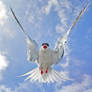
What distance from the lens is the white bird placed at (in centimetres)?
911

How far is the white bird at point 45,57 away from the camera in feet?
29.9

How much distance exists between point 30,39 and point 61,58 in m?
1.52

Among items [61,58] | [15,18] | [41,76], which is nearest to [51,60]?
[61,58]

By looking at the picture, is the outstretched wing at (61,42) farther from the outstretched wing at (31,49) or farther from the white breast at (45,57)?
the outstretched wing at (31,49)

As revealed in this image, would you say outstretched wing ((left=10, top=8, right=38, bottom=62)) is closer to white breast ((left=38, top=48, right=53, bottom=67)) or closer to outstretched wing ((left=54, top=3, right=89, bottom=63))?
white breast ((left=38, top=48, right=53, bottom=67))

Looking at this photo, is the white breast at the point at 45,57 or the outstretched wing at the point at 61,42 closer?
the outstretched wing at the point at 61,42

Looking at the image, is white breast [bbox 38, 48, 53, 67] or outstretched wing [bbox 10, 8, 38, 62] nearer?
outstretched wing [bbox 10, 8, 38, 62]

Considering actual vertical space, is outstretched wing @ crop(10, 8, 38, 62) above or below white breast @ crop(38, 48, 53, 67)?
above

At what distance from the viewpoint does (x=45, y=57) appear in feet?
31.4

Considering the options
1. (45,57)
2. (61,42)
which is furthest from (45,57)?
(61,42)

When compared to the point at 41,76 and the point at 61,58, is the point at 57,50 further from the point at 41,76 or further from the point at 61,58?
the point at 41,76

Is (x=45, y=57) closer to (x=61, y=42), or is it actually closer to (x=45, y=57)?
(x=45, y=57)

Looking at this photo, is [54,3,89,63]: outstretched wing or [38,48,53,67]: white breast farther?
[38,48,53,67]: white breast

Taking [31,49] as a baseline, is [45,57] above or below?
below
